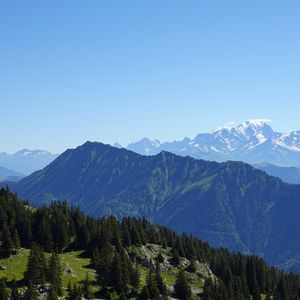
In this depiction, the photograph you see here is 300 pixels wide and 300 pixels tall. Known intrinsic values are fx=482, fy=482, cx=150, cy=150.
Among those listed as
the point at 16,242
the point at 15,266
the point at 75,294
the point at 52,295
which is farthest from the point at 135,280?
the point at 16,242

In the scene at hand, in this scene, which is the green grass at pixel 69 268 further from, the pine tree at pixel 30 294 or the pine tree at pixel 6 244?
the pine tree at pixel 30 294

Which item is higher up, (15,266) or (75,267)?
(75,267)

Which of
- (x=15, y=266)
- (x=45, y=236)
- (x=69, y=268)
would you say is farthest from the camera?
(x=45, y=236)

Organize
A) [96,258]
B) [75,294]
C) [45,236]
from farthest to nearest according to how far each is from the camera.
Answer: [45,236], [96,258], [75,294]

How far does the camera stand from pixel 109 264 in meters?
118

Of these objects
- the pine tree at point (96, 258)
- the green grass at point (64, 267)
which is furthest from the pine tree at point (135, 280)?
the pine tree at point (96, 258)

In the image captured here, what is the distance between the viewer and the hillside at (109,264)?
351 ft


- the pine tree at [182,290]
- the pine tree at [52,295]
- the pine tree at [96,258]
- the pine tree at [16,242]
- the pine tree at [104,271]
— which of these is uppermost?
the pine tree at [16,242]

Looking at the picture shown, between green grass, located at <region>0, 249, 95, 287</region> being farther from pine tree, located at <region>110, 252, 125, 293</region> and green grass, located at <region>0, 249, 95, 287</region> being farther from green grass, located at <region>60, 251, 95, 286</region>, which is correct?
pine tree, located at <region>110, 252, 125, 293</region>

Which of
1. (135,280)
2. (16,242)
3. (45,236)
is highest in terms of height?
(45,236)

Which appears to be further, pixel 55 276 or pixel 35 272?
pixel 55 276

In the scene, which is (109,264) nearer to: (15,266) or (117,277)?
(117,277)

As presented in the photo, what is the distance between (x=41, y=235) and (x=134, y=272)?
31852 millimetres

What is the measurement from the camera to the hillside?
106875 millimetres
